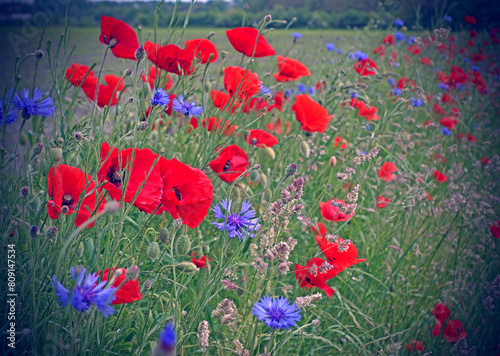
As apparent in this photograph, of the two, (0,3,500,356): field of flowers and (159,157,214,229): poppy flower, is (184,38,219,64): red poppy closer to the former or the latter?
(0,3,500,356): field of flowers

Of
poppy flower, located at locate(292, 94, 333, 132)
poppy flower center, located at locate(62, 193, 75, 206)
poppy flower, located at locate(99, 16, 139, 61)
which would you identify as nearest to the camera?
poppy flower center, located at locate(62, 193, 75, 206)

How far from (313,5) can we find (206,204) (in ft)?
22.6

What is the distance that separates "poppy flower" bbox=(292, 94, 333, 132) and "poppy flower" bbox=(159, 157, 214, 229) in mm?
647

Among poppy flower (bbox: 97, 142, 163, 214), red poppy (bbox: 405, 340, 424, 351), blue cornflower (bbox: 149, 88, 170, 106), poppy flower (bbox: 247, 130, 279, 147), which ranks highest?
blue cornflower (bbox: 149, 88, 170, 106)

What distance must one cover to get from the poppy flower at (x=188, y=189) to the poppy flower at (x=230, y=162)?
0.24m

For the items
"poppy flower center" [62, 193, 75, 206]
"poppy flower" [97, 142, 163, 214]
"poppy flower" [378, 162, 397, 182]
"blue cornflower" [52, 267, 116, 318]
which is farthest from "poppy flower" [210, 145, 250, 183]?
"poppy flower" [378, 162, 397, 182]

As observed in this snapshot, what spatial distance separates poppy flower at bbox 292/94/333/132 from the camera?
135 cm

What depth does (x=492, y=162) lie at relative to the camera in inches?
82.4

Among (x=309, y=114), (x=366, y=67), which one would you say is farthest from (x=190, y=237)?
(x=366, y=67)

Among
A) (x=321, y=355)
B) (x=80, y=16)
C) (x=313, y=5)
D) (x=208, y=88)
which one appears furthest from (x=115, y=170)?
(x=313, y=5)

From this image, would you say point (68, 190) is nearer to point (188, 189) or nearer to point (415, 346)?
point (188, 189)

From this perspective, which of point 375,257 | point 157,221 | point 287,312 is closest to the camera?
point 287,312

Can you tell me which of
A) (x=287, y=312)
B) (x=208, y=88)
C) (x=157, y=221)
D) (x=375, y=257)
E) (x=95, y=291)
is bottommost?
(x=375, y=257)

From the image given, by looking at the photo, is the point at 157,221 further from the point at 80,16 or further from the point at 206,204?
the point at 80,16
